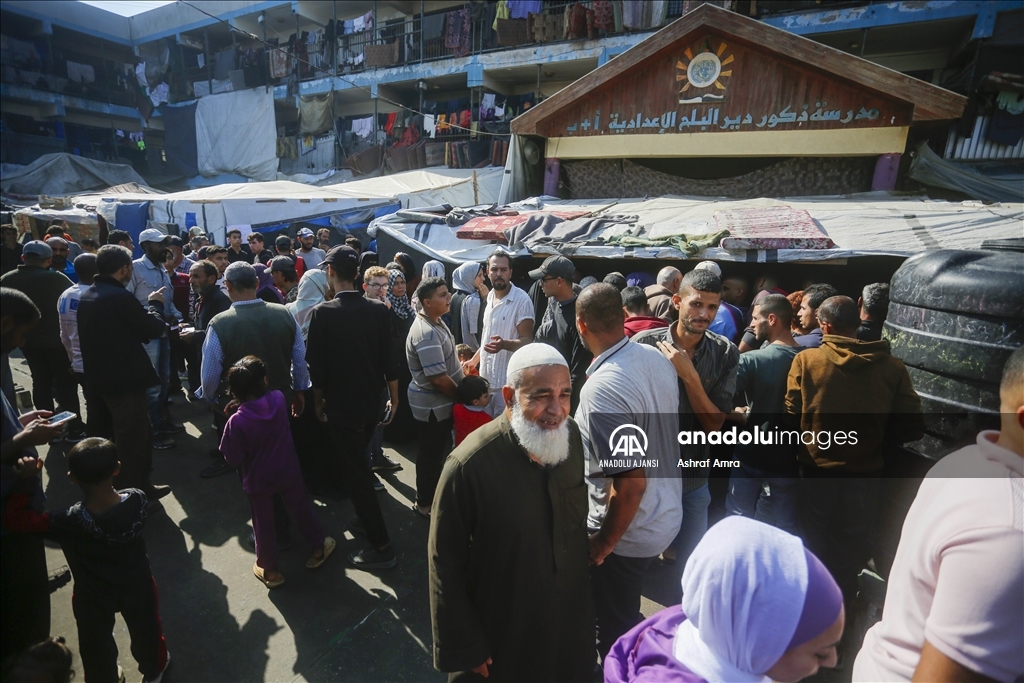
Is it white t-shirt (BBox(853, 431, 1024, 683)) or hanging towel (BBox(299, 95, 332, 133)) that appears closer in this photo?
white t-shirt (BBox(853, 431, 1024, 683))

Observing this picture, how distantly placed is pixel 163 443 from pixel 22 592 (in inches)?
115

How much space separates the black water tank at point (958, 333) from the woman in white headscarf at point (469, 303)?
344cm

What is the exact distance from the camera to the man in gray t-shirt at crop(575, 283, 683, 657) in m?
2.06

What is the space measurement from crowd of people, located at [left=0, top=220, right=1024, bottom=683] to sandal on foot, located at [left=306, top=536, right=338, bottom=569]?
46mm

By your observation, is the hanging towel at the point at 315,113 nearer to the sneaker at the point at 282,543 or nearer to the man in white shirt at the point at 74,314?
the man in white shirt at the point at 74,314

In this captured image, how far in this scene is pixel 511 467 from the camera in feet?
5.91

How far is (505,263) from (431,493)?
204cm

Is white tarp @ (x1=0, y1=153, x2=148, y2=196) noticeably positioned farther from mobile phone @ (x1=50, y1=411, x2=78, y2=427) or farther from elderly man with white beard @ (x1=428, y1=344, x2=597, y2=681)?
elderly man with white beard @ (x1=428, y1=344, x2=597, y2=681)

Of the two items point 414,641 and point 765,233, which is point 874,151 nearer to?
point 765,233

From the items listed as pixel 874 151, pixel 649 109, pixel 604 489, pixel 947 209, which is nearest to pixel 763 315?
pixel 604 489

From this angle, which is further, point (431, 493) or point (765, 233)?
point (765, 233)

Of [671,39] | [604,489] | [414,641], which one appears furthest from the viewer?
[671,39]

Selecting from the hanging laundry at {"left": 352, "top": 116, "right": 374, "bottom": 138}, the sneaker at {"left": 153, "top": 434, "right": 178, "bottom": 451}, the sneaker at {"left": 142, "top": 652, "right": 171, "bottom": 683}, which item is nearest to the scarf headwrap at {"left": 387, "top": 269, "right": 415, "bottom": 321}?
the sneaker at {"left": 153, "top": 434, "right": 178, "bottom": 451}

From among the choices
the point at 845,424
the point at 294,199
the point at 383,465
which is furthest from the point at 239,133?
the point at 845,424
